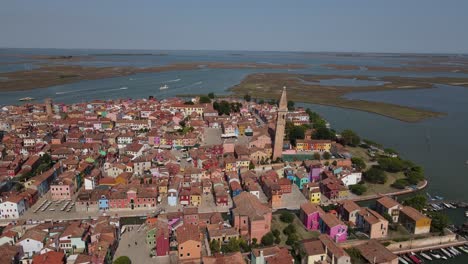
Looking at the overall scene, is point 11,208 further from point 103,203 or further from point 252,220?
point 252,220

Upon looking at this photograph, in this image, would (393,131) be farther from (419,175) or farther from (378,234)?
(378,234)

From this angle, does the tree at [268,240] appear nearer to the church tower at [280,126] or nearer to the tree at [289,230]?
the tree at [289,230]

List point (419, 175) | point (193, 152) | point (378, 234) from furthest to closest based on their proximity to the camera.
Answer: point (193, 152), point (419, 175), point (378, 234)

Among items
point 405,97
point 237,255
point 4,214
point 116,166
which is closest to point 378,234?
point 237,255

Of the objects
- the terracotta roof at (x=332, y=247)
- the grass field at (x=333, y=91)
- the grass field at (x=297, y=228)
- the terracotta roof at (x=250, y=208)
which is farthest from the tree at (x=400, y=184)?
the grass field at (x=333, y=91)

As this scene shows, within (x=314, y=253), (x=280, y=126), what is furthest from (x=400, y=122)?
(x=314, y=253)

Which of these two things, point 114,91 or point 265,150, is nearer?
point 265,150

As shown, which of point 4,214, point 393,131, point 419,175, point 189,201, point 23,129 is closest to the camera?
point 4,214
